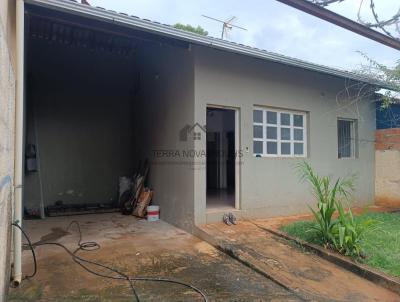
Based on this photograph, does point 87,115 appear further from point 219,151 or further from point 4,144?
point 4,144

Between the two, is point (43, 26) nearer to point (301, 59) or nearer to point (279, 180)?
point (301, 59)

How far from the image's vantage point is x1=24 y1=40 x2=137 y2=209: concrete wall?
7469 millimetres

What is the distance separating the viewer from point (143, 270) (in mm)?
3635

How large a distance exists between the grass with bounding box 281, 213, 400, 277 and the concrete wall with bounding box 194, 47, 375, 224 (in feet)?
3.12

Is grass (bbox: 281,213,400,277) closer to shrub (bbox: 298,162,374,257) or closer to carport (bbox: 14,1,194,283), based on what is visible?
shrub (bbox: 298,162,374,257)

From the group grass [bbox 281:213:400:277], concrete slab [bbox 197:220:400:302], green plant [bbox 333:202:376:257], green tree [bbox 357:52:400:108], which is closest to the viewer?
concrete slab [bbox 197:220:400:302]

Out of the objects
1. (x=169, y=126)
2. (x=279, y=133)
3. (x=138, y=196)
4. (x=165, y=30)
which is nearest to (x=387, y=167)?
(x=279, y=133)

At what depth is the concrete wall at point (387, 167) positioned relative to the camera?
7469 millimetres

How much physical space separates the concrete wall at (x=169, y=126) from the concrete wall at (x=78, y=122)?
43.2 inches

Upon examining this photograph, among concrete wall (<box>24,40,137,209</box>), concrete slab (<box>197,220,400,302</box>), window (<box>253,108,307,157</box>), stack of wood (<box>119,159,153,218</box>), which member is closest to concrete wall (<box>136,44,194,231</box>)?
stack of wood (<box>119,159,153,218</box>)

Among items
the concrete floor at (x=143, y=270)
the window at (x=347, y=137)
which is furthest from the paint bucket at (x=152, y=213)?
the window at (x=347, y=137)

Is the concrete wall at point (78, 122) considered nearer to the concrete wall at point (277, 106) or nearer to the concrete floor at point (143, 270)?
the concrete floor at point (143, 270)

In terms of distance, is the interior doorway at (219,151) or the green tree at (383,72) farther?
the interior doorway at (219,151)

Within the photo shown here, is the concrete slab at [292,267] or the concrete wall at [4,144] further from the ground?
the concrete wall at [4,144]
